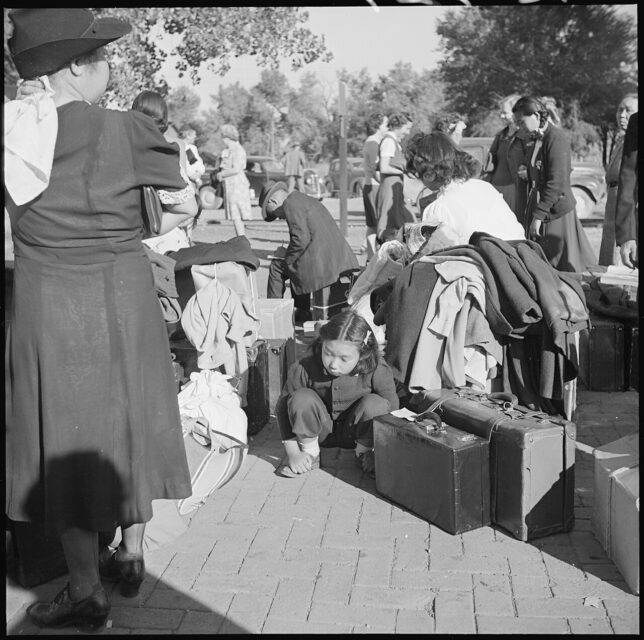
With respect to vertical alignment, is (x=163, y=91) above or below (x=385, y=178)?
above

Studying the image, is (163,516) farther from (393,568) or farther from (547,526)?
(547,526)

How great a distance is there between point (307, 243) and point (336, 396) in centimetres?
312

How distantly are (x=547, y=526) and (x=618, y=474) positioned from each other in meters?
0.46

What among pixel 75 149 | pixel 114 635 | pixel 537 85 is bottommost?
Result: pixel 114 635

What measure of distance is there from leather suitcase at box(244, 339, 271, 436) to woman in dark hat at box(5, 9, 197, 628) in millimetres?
2087

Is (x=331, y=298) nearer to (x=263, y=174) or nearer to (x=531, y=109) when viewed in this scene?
(x=531, y=109)

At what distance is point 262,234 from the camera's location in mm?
16344

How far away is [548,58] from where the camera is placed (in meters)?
35.3

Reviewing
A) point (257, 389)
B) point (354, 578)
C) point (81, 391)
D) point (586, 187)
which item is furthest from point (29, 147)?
point (586, 187)

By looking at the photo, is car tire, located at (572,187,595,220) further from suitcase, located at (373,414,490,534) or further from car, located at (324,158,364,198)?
suitcase, located at (373,414,490,534)

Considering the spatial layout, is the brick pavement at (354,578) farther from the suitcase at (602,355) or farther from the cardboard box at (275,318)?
the cardboard box at (275,318)

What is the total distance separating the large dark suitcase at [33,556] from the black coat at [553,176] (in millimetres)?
5204

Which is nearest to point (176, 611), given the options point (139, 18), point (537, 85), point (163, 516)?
point (163, 516)

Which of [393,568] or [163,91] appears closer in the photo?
[393,568]
